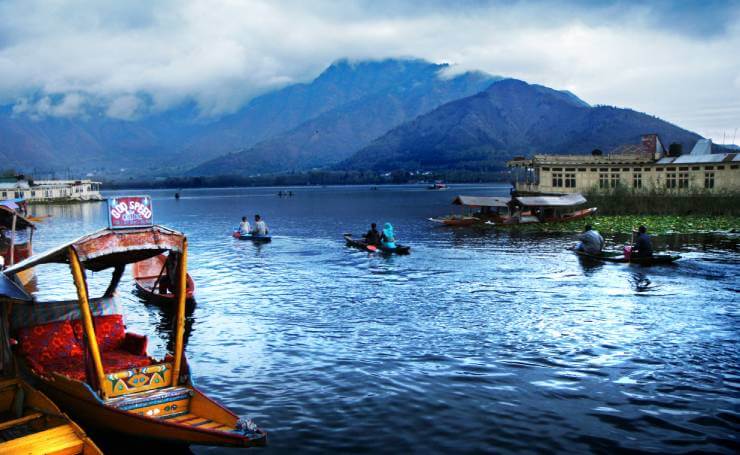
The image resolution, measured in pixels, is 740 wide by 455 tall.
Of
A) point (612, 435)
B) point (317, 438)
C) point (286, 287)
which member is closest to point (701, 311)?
point (612, 435)

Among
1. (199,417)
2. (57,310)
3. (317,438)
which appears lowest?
(317,438)

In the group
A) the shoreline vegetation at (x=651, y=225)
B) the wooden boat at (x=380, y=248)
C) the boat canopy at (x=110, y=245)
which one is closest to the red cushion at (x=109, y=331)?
the boat canopy at (x=110, y=245)

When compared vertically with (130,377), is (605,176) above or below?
above

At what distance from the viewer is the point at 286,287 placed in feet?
98.3

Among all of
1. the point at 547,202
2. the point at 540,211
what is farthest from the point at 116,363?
the point at 540,211

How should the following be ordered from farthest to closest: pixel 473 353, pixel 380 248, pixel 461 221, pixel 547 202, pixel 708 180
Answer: pixel 708 180 < pixel 461 221 < pixel 547 202 < pixel 380 248 < pixel 473 353

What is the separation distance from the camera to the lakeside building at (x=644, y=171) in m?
64.5

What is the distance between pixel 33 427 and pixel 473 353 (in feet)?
38.3

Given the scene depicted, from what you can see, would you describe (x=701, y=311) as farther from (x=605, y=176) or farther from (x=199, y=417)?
(x=605, y=176)

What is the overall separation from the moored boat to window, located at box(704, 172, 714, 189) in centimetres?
6638

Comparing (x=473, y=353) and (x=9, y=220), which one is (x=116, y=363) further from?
(x=9, y=220)

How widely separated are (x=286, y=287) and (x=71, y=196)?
14669cm

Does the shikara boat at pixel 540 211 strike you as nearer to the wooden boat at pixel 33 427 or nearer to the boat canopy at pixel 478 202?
the boat canopy at pixel 478 202

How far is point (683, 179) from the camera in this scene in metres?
67.7
